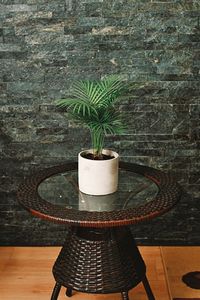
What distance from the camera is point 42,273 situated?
7.10ft

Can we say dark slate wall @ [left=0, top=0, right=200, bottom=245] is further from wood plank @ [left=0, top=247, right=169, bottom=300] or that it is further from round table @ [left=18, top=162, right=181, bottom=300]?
round table @ [left=18, top=162, right=181, bottom=300]

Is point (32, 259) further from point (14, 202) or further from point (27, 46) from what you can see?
point (27, 46)

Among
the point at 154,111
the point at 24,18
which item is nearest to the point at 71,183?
the point at 154,111

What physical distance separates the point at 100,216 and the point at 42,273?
785 mm

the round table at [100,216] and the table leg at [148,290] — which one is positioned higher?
the round table at [100,216]

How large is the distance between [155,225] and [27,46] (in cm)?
110

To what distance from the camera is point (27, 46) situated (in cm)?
219

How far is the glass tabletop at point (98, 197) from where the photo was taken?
1.62 metres

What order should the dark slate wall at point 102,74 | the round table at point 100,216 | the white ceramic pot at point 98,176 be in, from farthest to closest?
1. the dark slate wall at point 102,74
2. the white ceramic pot at point 98,176
3. the round table at point 100,216

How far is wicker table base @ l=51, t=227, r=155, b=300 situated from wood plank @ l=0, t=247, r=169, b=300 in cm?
28

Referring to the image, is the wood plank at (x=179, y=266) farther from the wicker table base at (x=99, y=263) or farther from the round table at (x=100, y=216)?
the wicker table base at (x=99, y=263)

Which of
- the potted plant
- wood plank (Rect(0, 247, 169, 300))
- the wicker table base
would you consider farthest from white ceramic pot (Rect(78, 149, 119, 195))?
wood plank (Rect(0, 247, 169, 300))

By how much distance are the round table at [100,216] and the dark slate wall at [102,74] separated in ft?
1.57

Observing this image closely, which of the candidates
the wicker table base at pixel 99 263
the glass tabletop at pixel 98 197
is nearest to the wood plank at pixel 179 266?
the wicker table base at pixel 99 263
